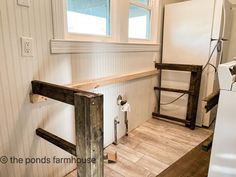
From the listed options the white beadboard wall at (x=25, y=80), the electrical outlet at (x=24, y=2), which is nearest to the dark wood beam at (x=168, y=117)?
the white beadboard wall at (x=25, y=80)

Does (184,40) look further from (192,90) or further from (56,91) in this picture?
(56,91)

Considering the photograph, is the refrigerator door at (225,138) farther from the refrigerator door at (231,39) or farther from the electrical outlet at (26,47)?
the refrigerator door at (231,39)

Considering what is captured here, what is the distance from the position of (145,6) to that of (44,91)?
75.8 inches

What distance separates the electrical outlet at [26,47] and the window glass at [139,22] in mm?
1346

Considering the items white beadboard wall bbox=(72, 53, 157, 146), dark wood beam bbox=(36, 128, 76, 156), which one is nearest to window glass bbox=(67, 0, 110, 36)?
white beadboard wall bbox=(72, 53, 157, 146)

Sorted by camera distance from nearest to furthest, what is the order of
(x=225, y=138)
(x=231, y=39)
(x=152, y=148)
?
(x=225, y=138) → (x=152, y=148) → (x=231, y=39)

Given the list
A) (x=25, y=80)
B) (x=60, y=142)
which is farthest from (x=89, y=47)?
(x=60, y=142)

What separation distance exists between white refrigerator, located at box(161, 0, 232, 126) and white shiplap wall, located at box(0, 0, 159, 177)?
4.57ft

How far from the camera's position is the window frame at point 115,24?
4.40 ft

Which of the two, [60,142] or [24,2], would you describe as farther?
[24,2]

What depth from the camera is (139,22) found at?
2.43m

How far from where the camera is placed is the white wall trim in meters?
1.37

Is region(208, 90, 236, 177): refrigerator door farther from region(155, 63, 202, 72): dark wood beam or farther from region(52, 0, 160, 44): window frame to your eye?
region(155, 63, 202, 72): dark wood beam

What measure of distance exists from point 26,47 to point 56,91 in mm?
437
